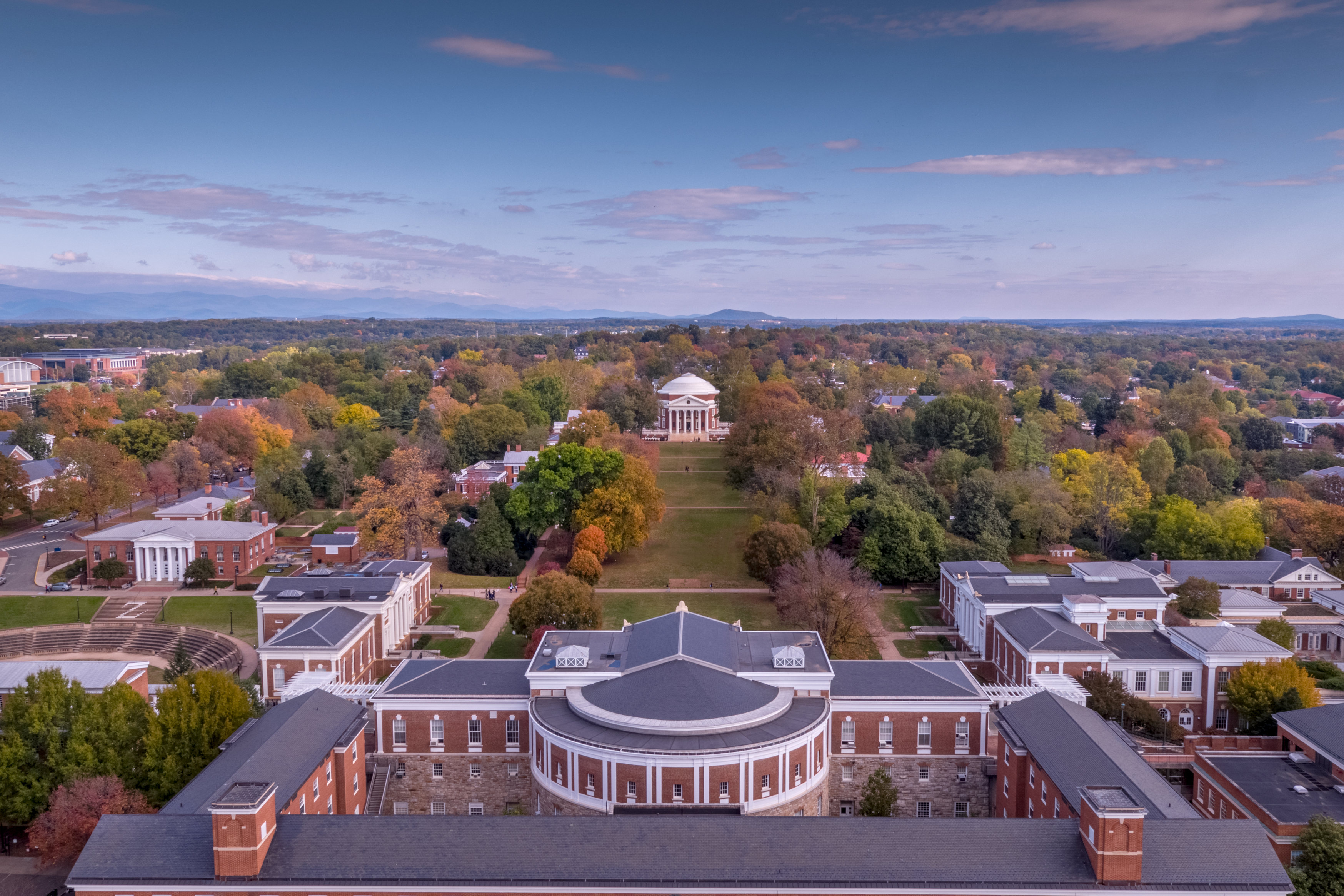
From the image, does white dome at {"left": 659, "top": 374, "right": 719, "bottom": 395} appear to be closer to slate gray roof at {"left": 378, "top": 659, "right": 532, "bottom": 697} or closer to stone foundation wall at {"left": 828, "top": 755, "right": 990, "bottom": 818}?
slate gray roof at {"left": 378, "top": 659, "right": 532, "bottom": 697}

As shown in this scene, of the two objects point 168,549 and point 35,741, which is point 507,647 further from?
point 168,549

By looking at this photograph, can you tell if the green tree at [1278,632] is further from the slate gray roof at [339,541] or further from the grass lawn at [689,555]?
the slate gray roof at [339,541]

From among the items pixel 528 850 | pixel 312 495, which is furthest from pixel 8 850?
pixel 312 495

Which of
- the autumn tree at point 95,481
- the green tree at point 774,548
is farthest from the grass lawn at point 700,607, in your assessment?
the autumn tree at point 95,481

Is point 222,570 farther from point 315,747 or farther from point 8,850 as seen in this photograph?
point 315,747

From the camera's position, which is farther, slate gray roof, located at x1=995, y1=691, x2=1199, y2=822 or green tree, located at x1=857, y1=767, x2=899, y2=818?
green tree, located at x1=857, y1=767, x2=899, y2=818

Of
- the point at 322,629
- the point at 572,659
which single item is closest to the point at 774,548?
the point at 572,659

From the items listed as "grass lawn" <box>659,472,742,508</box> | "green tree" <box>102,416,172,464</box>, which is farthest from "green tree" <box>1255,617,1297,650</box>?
"green tree" <box>102,416,172,464</box>
